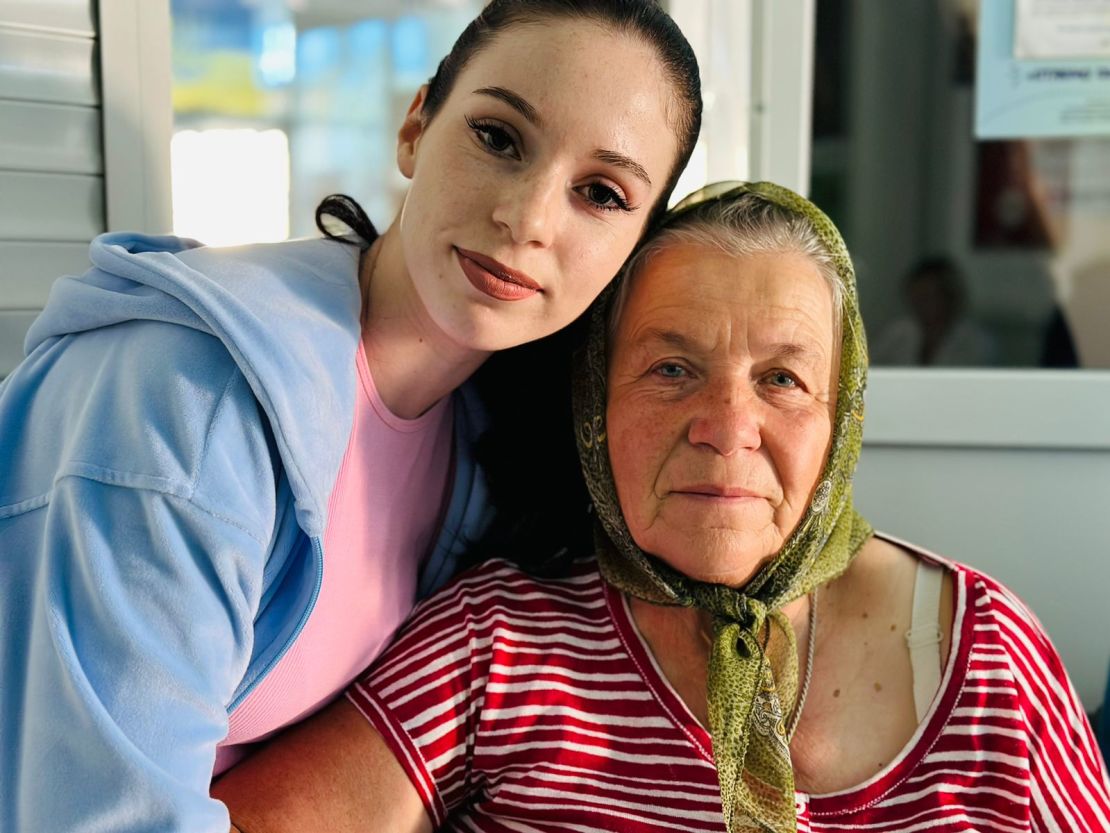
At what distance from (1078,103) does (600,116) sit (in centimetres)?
136

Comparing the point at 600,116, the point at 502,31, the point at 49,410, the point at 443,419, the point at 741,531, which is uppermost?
the point at 502,31

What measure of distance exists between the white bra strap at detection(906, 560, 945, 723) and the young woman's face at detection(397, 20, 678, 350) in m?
0.68

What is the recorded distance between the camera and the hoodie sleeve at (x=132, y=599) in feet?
3.53

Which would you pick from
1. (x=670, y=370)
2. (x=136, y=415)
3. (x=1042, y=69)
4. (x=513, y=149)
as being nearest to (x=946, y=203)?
(x=1042, y=69)

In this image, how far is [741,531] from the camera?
146cm

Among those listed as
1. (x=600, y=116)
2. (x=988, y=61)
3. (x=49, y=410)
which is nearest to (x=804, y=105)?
(x=988, y=61)

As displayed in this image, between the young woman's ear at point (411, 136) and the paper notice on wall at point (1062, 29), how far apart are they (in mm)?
1348

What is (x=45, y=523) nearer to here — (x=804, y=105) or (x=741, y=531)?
(x=741, y=531)

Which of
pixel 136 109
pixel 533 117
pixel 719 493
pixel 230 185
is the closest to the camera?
pixel 533 117

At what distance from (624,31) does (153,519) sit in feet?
2.59

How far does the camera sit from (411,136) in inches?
60.3

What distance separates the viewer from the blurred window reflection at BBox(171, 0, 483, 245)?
200cm

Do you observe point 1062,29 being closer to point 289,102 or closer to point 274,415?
point 289,102

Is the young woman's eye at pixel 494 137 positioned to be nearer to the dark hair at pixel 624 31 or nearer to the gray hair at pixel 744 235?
the dark hair at pixel 624 31
